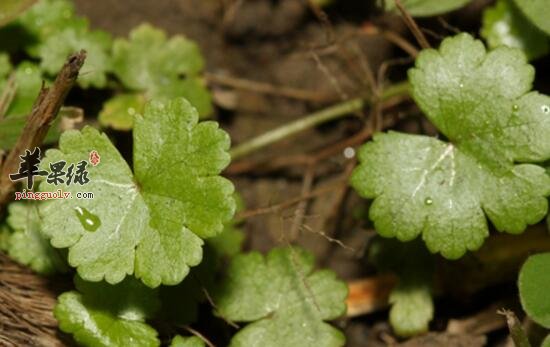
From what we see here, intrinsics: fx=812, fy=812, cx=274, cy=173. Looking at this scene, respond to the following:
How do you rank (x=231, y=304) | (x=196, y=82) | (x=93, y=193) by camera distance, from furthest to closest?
(x=196, y=82)
(x=231, y=304)
(x=93, y=193)

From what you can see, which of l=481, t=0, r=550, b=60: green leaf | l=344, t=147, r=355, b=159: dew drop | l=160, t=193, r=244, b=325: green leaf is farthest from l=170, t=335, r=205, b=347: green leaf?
l=481, t=0, r=550, b=60: green leaf

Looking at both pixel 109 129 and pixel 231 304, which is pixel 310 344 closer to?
pixel 231 304

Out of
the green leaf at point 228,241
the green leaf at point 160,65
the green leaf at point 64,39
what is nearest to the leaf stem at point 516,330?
the green leaf at point 228,241

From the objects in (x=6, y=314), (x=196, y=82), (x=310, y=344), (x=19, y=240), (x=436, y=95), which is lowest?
(x=310, y=344)

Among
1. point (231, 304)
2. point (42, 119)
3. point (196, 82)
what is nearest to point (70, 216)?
point (42, 119)

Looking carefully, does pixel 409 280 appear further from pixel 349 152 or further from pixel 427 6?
pixel 427 6

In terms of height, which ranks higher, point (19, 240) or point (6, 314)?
point (19, 240)
